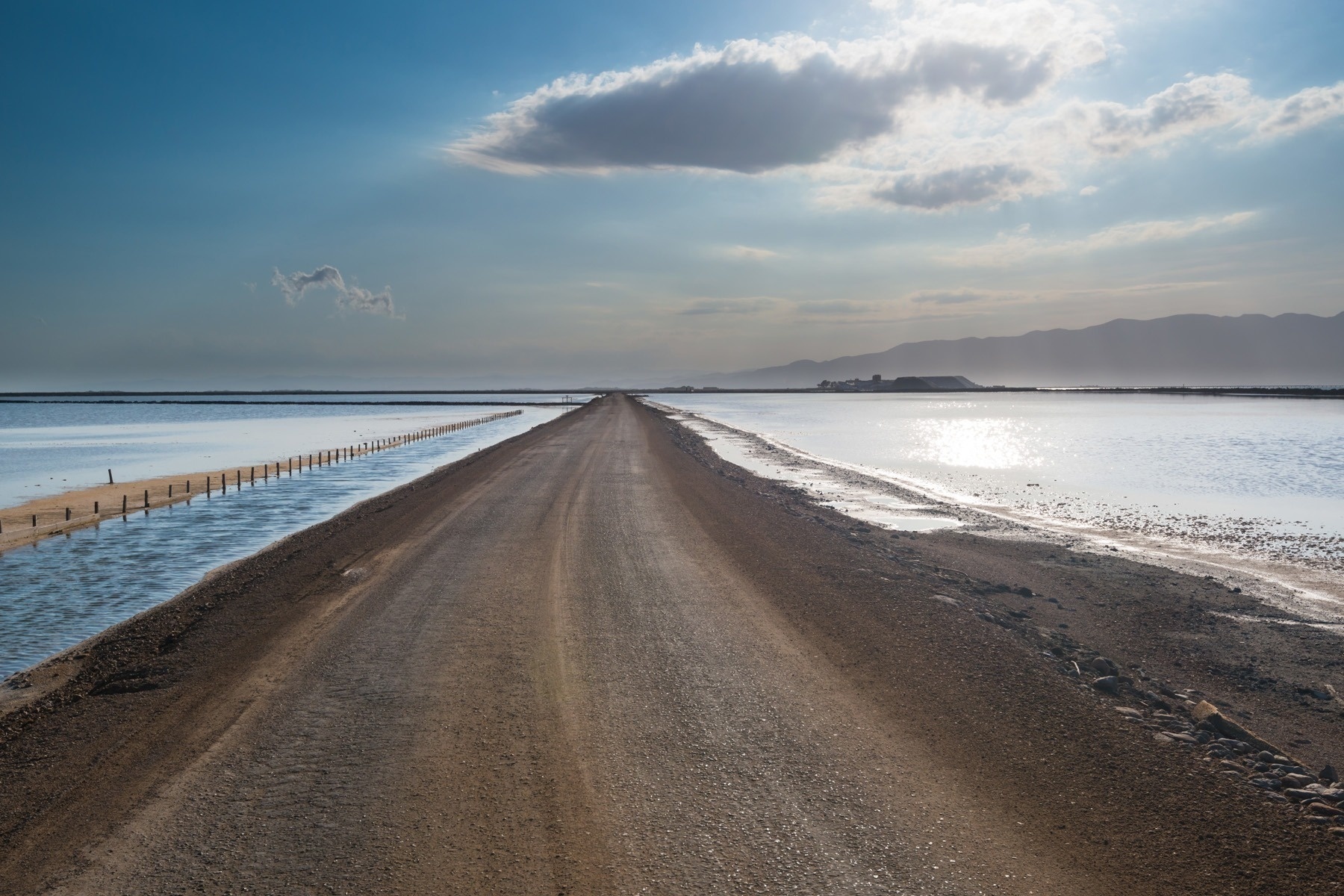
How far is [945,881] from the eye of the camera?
4.83m

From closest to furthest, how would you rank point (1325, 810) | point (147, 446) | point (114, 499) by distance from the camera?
point (1325, 810) → point (114, 499) → point (147, 446)

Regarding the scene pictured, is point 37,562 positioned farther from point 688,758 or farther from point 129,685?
point 688,758

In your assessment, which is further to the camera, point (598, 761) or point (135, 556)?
point (135, 556)

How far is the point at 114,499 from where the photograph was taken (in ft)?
98.9

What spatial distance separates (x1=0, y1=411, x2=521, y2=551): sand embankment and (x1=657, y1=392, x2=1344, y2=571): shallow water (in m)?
24.2

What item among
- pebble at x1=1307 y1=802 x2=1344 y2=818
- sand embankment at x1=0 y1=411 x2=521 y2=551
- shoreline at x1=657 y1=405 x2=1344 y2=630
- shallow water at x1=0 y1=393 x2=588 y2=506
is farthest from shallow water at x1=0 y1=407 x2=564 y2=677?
shoreline at x1=657 y1=405 x2=1344 y2=630

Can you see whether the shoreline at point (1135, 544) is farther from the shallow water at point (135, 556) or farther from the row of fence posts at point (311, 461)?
the row of fence posts at point (311, 461)

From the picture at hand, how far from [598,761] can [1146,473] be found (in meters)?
36.8

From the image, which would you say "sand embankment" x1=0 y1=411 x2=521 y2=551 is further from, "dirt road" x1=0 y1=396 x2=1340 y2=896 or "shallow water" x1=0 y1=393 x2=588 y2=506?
"dirt road" x1=0 y1=396 x2=1340 y2=896

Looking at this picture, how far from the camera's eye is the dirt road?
16.4 feet

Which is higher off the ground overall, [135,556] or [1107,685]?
[1107,685]

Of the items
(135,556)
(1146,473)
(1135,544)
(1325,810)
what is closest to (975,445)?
(1146,473)

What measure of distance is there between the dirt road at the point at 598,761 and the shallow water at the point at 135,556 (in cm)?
182

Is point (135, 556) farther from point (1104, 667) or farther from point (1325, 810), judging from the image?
point (1325, 810)
